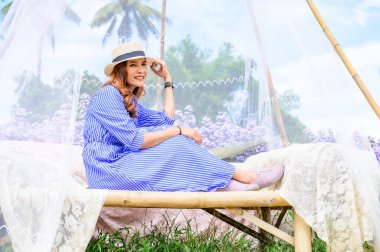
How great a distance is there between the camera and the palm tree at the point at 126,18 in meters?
4.74

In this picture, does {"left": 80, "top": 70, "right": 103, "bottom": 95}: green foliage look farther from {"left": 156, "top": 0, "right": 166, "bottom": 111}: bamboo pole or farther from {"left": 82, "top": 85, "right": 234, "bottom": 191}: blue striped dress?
{"left": 82, "top": 85, "right": 234, "bottom": 191}: blue striped dress

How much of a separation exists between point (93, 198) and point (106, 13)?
88.0 inches

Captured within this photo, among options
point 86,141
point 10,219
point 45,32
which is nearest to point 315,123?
point 86,141

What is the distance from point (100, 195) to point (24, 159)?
41 cm

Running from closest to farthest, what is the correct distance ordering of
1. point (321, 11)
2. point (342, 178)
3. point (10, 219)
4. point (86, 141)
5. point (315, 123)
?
point (10, 219)
point (342, 178)
point (86, 141)
point (315, 123)
point (321, 11)

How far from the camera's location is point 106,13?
4762 millimetres

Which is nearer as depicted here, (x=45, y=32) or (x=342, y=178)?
(x=342, y=178)

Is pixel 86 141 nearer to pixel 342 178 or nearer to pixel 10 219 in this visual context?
pixel 10 219

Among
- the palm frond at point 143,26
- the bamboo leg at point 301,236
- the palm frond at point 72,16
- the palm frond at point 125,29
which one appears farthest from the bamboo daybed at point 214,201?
the palm frond at point 143,26

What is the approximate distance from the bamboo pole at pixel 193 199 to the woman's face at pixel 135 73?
691 mm

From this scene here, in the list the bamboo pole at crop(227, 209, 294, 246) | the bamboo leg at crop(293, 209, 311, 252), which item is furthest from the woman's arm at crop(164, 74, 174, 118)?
the bamboo leg at crop(293, 209, 311, 252)

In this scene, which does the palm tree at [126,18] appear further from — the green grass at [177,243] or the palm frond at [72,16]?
the green grass at [177,243]

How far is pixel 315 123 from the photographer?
3.96 metres

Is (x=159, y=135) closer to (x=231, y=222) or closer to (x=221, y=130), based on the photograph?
(x=231, y=222)
